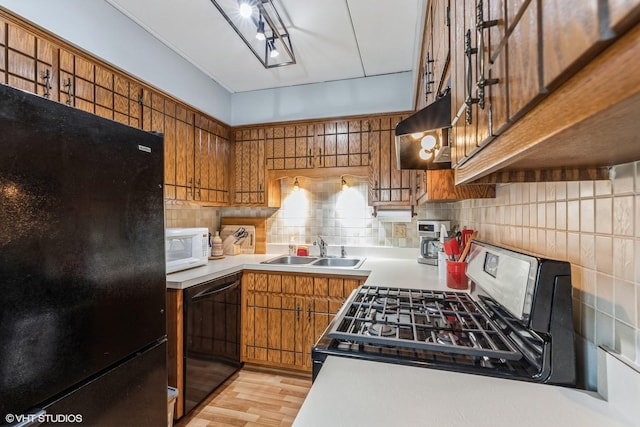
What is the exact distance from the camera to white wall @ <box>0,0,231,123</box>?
144 cm

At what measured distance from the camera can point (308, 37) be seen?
2035mm

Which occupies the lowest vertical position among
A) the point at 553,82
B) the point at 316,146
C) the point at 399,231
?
the point at 399,231

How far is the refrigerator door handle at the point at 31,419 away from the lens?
776 mm

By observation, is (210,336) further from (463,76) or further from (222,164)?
(463,76)

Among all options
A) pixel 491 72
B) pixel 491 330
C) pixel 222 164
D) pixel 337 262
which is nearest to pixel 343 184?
pixel 337 262

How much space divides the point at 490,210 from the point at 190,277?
1830mm

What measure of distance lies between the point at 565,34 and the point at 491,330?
914mm

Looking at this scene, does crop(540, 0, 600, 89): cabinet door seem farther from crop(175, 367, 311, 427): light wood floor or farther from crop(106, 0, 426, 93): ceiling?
crop(175, 367, 311, 427): light wood floor

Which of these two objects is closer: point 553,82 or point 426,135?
point 553,82

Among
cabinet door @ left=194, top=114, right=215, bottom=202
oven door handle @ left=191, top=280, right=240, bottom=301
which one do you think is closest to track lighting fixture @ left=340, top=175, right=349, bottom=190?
cabinet door @ left=194, top=114, right=215, bottom=202

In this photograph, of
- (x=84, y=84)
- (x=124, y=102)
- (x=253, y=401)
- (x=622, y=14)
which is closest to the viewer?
(x=622, y=14)

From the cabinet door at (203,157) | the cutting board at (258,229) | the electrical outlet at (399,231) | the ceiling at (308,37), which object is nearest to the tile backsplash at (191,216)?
the cutting board at (258,229)

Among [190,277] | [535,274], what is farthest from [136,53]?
[535,274]

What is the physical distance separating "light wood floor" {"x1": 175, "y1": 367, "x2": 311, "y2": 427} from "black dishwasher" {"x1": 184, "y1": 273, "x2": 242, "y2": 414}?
7 centimetres
